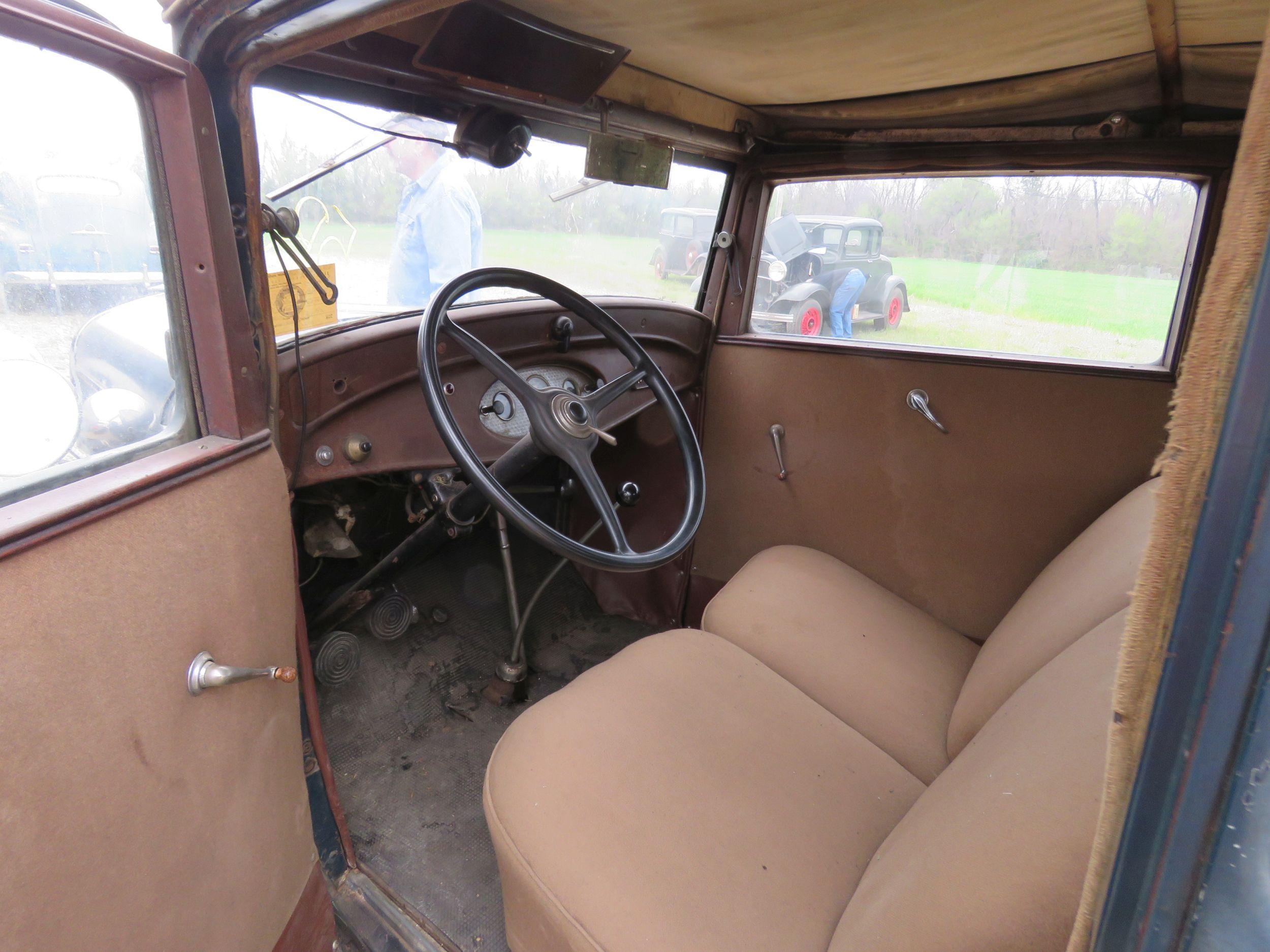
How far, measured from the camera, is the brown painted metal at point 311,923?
3.82 feet

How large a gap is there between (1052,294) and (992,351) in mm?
197

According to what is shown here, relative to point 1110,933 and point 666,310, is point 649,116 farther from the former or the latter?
point 1110,933

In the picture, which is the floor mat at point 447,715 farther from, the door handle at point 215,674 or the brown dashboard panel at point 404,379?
the door handle at point 215,674

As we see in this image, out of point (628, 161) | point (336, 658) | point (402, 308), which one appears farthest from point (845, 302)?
point (336, 658)

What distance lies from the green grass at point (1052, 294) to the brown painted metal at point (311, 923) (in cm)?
200

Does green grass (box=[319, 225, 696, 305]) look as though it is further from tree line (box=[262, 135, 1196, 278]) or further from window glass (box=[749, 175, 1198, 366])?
window glass (box=[749, 175, 1198, 366])

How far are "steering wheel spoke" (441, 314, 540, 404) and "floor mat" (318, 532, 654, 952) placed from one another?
0.79 metres

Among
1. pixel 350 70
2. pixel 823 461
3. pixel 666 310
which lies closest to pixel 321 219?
pixel 350 70

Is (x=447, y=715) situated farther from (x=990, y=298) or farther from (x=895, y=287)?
(x=990, y=298)

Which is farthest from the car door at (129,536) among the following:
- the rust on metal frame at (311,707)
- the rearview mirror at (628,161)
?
the rearview mirror at (628,161)

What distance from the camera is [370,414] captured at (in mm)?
1538

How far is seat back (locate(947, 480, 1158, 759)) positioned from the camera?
1099mm

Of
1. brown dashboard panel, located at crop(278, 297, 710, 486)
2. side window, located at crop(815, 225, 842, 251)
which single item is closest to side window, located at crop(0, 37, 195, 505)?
brown dashboard panel, located at crop(278, 297, 710, 486)

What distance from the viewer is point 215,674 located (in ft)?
2.98
